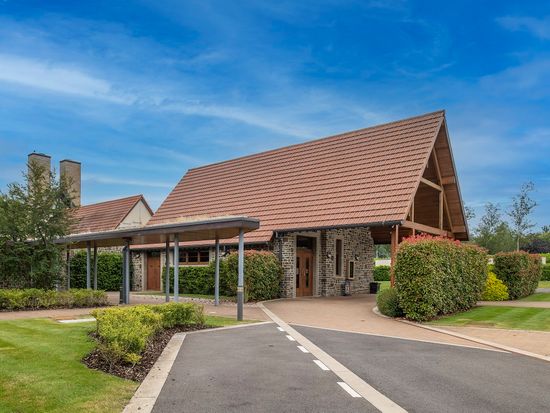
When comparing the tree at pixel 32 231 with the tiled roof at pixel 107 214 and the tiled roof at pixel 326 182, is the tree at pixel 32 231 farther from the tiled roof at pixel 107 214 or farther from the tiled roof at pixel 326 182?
the tiled roof at pixel 107 214

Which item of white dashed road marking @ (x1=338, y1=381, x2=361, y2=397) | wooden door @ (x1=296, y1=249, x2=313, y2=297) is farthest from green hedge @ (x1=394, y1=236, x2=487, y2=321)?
wooden door @ (x1=296, y1=249, x2=313, y2=297)

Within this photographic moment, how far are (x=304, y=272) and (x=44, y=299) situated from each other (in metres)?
11.8

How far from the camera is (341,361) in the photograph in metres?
8.74

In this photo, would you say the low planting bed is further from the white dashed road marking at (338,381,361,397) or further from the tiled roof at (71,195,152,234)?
the tiled roof at (71,195,152,234)

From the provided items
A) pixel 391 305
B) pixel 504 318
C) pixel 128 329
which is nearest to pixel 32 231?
pixel 128 329

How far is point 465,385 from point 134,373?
4.98 m

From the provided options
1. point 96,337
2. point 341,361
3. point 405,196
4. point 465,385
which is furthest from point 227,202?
point 465,385

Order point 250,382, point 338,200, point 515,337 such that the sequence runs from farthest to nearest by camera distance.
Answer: point 338,200 → point 515,337 → point 250,382

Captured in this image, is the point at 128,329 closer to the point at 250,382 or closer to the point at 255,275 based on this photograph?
the point at 250,382

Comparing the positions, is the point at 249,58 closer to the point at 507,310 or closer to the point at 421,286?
the point at 421,286

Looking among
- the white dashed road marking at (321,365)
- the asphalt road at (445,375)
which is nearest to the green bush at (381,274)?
the asphalt road at (445,375)

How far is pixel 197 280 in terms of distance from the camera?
83.7ft

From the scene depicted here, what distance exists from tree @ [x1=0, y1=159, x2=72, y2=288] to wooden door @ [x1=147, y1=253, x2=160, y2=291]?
35.2 feet

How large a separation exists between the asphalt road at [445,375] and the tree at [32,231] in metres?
13.1
